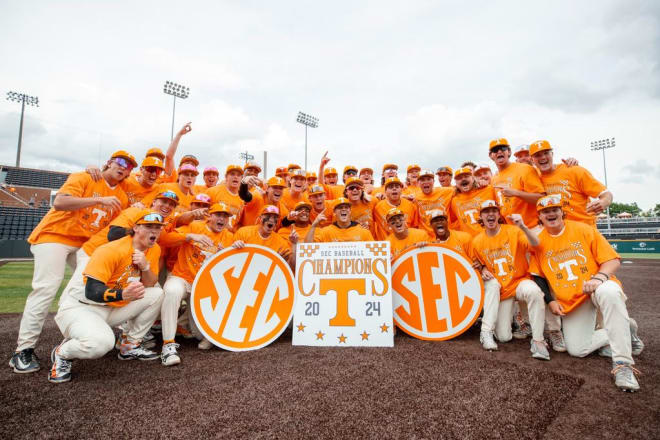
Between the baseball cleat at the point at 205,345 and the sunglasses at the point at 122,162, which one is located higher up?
the sunglasses at the point at 122,162

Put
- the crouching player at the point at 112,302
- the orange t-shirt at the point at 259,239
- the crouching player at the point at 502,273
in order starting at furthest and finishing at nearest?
1. the orange t-shirt at the point at 259,239
2. the crouching player at the point at 502,273
3. the crouching player at the point at 112,302

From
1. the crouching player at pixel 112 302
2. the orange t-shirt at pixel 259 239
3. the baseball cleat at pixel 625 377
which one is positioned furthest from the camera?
the orange t-shirt at pixel 259 239

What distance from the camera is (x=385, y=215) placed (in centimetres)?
551

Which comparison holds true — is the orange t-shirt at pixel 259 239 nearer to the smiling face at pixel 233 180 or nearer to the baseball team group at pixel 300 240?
the baseball team group at pixel 300 240

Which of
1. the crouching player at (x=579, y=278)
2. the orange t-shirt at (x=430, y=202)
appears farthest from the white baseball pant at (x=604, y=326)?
the orange t-shirt at (x=430, y=202)

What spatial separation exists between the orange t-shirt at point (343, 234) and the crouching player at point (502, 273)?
63.8 inches

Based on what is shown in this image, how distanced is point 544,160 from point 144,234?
5504 mm

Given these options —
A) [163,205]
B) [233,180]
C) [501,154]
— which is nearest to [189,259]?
[163,205]

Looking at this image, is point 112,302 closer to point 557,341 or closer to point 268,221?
point 268,221

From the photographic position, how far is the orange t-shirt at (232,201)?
218 inches

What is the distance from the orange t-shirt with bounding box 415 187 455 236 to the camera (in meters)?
5.68

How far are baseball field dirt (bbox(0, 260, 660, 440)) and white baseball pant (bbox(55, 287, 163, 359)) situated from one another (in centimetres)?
28

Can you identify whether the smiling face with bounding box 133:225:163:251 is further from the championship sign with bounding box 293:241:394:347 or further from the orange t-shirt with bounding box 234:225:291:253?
the championship sign with bounding box 293:241:394:347

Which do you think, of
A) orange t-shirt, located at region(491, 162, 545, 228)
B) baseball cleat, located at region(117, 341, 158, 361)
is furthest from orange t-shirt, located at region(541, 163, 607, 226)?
baseball cleat, located at region(117, 341, 158, 361)
